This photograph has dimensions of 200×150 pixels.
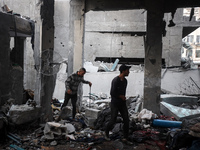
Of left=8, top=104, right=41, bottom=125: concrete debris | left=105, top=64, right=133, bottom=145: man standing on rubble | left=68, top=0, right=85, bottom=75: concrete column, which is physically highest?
left=68, top=0, right=85, bottom=75: concrete column

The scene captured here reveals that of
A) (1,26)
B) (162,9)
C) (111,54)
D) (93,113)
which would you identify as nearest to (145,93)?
(93,113)

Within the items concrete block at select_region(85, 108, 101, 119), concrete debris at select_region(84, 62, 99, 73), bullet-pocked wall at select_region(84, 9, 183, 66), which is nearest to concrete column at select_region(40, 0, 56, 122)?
concrete block at select_region(85, 108, 101, 119)

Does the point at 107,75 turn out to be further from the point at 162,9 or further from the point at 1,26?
the point at 1,26

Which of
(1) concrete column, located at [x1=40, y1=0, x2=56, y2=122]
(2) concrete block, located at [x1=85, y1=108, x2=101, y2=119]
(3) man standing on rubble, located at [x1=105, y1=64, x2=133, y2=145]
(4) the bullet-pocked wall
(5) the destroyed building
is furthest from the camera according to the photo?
(4) the bullet-pocked wall

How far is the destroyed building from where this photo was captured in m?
6.19

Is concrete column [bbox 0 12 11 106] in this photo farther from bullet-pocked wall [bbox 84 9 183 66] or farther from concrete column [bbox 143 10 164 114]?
bullet-pocked wall [bbox 84 9 183 66]

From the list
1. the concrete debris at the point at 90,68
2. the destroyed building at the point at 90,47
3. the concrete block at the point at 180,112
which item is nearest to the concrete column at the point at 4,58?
the destroyed building at the point at 90,47

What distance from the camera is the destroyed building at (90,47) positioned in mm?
6191

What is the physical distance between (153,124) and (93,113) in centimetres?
201

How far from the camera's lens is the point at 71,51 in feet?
28.7

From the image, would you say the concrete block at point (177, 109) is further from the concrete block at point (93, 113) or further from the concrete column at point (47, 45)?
the concrete column at point (47, 45)

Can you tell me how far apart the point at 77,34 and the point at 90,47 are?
7.35m

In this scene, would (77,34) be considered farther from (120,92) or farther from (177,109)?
(177,109)

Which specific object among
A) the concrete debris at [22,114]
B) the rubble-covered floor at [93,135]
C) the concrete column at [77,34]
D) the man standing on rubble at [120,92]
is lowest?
the rubble-covered floor at [93,135]
